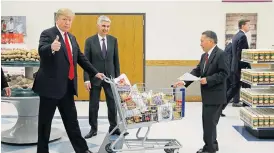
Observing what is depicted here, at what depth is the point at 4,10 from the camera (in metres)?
8.56

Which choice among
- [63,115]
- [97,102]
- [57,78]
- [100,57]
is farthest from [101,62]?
[57,78]

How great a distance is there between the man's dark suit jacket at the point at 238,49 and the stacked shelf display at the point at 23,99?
3.93m

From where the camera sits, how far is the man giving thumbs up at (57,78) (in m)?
3.73

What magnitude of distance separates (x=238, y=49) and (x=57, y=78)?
442 cm

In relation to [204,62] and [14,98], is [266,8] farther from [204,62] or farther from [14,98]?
[14,98]

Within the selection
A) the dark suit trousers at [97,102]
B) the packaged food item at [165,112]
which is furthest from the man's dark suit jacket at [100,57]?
the packaged food item at [165,112]

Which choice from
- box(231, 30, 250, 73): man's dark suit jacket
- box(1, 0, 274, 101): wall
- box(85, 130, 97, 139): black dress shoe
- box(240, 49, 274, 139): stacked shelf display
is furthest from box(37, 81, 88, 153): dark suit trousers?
box(1, 0, 274, 101): wall

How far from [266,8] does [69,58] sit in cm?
618

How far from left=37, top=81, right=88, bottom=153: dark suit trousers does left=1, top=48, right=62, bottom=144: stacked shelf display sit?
911 mm

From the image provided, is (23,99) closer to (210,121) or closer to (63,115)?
(63,115)

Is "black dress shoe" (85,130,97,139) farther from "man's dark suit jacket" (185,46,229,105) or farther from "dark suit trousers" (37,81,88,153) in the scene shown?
"man's dark suit jacket" (185,46,229,105)

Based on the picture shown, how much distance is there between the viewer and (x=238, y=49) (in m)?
7.06

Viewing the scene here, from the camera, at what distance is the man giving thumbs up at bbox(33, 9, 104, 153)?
3.73 meters

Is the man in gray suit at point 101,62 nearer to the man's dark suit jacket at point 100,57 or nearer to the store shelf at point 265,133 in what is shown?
the man's dark suit jacket at point 100,57
